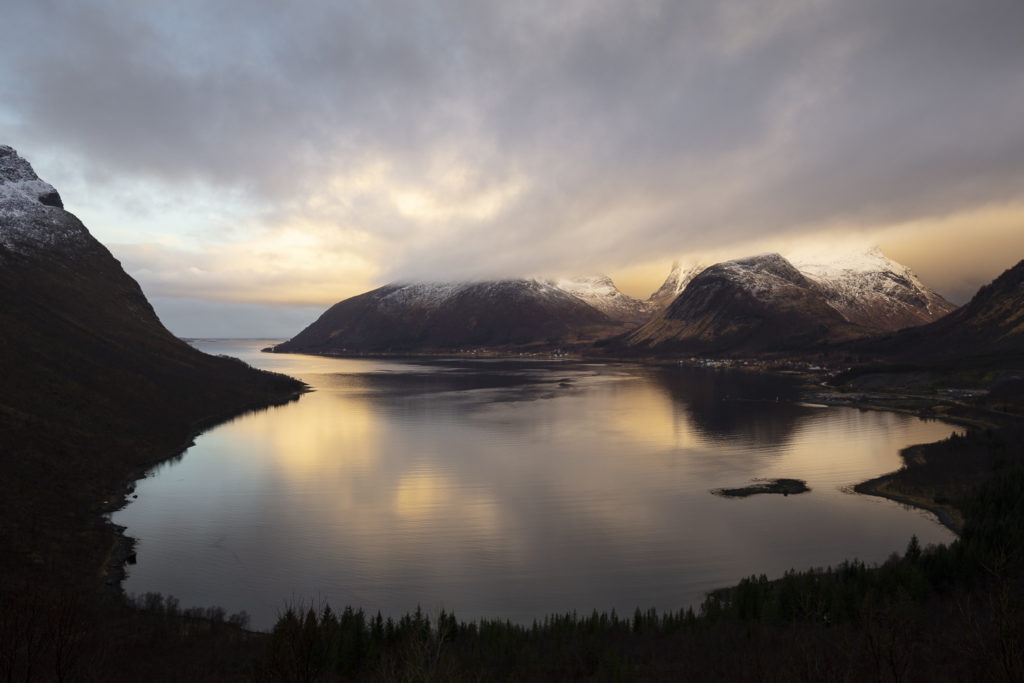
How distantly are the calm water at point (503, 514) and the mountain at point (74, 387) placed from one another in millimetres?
4618

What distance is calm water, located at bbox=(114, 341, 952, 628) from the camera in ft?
117

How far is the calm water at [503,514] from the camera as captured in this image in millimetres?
35719

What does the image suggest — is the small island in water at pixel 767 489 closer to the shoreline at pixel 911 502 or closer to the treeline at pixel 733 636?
the shoreline at pixel 911 502

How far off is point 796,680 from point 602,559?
25.7 metres

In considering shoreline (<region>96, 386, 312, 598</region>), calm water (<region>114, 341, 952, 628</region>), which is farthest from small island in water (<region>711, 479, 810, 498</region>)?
shoreline (<region>96, 386, 312, 598</region>)

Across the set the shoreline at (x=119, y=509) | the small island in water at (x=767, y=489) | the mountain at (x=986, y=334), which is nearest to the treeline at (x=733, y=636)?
the shoreline at (x=119, y=509)

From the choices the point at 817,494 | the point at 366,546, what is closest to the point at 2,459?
the point at 366,546

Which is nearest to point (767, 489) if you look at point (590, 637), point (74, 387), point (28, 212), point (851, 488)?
point (851, 488)

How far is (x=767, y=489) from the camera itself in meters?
57.3

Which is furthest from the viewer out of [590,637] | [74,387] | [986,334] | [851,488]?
[986,334]

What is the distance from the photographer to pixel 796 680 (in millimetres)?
14727

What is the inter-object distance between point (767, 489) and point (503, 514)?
25833 millimetres

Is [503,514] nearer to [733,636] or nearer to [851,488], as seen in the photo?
[733,636]

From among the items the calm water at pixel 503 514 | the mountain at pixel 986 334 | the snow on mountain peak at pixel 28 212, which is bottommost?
the calm water at pixel 503 514
